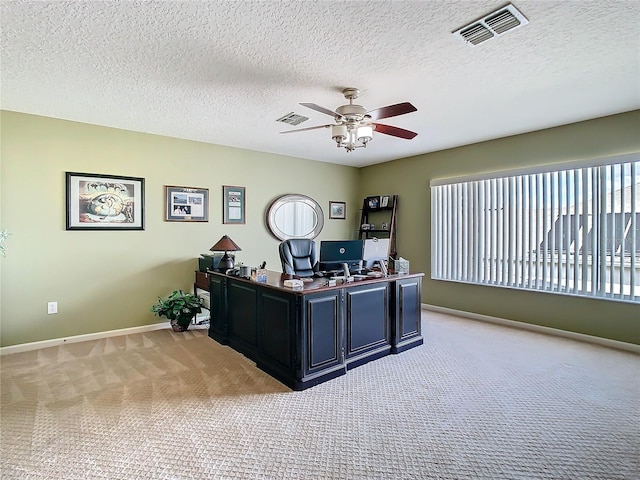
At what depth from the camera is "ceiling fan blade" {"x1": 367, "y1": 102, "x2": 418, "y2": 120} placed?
2.43 meters

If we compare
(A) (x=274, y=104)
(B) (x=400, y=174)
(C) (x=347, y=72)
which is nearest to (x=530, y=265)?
(B) (x=400, y=174)

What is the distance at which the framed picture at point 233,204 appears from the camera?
197 inches

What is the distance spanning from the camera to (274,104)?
3.38 metres

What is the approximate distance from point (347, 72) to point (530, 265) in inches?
136

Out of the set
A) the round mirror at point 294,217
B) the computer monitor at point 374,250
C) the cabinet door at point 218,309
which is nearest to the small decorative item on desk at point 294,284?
the computer monitor at point 374,250

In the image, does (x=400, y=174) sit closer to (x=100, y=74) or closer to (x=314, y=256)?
(x=314, y=256)

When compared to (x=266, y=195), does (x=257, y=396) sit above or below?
below

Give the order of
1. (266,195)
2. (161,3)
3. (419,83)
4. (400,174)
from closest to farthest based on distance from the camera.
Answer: (161,3)
(419,83)
(266,195)
(400,174)

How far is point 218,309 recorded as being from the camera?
12.9 feet

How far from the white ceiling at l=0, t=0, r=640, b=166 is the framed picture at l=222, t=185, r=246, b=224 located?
4.07ft

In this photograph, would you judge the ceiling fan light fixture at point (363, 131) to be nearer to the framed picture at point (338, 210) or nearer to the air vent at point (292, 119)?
the air vent at point (292, 119)

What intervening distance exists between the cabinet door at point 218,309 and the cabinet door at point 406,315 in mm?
1882

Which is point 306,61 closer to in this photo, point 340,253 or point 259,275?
point 340,253

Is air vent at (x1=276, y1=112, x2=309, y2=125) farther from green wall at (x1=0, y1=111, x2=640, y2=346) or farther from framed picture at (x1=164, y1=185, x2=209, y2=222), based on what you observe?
framed picture at (x1=164, y1=185, x2=209, y2=222)
